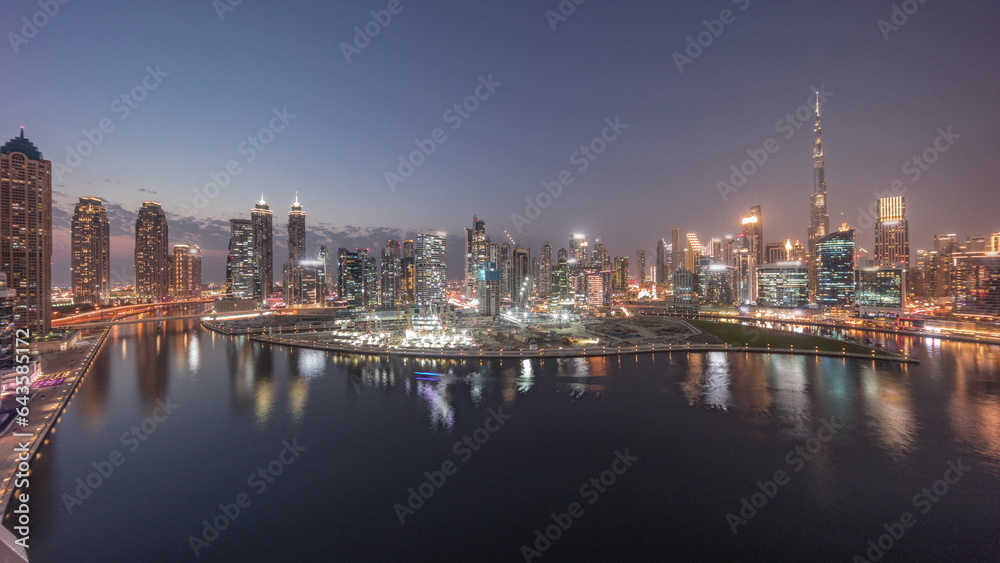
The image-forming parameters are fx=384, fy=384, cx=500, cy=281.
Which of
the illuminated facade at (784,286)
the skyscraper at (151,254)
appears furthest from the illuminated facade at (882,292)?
the skyscraper at (151,254)

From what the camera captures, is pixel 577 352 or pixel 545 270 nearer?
pixel 577 352

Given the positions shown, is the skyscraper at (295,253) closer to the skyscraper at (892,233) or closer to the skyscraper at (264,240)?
the skyscraper at (264,240)

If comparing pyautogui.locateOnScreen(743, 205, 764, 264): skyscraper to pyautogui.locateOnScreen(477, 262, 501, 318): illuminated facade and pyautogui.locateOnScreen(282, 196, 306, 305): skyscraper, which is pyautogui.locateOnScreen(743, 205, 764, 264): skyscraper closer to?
pyautogui.locateOnScreen(477, 262, 501, 318): illuminated facade

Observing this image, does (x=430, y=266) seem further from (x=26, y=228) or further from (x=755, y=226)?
(x=755, y=226)

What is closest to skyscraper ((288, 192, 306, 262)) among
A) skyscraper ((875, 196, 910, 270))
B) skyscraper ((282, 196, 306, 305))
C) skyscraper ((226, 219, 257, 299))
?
skyscraper ((282, 196, 306, 305))

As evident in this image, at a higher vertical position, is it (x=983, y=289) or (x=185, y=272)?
(x=185, y=272)

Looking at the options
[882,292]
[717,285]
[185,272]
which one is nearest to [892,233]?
[717,285]
